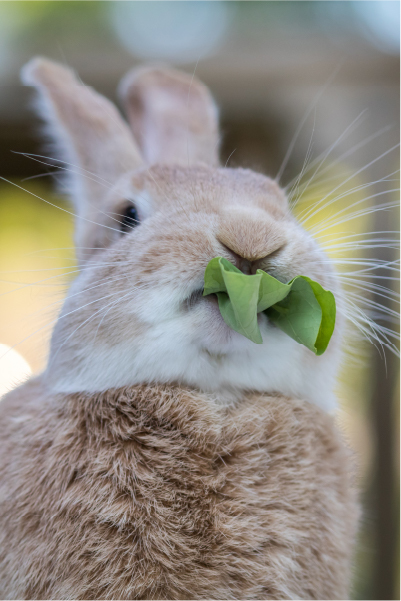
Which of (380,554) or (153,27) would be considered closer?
(153,27)

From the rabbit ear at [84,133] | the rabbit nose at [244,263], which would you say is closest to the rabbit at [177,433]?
the rabbit nose at [244,263]

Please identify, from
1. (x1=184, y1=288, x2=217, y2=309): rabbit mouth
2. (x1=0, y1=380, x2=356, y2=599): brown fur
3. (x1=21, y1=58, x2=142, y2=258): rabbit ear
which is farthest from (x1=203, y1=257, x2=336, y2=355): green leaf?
(x1=21, y1=58, x2=142, y2=258): rabbit ear

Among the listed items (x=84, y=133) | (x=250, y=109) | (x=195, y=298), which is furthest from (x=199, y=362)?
(x=250, y=109)

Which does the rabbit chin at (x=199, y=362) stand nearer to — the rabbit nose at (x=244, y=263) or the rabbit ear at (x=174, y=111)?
the rabbit nose at (x=244, y=263)

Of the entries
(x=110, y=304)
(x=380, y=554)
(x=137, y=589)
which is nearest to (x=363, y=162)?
(x=110, y=304)

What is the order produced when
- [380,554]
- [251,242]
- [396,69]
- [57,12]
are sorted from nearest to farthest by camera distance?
1. [251,242]
2. [57,12]
3. [396,69]
4. [380,554]

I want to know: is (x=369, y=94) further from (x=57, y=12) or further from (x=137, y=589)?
(x=137, y=589)
